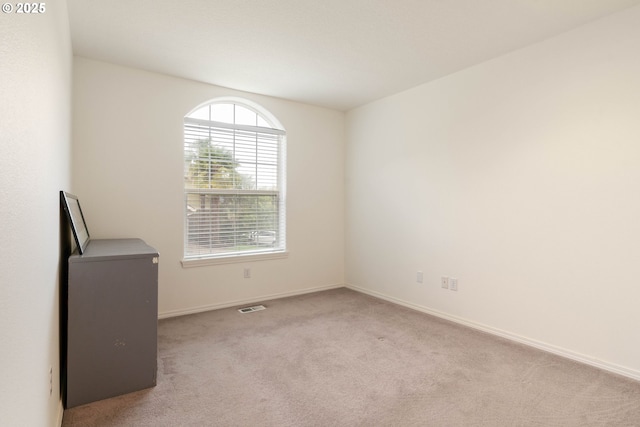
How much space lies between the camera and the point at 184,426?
1.84 meters

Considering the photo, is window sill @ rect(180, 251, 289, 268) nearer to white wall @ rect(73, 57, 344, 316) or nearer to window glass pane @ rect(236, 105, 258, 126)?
white wall @ rect(73, 57, 344, 316)

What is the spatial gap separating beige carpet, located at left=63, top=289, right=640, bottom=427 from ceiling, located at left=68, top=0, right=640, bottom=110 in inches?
99.7

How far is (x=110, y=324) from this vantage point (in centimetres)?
210

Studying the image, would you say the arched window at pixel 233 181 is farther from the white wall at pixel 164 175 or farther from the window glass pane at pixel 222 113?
the white wall at pixel 164 175

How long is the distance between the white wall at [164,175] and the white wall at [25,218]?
189 cm

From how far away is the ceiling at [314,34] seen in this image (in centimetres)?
234

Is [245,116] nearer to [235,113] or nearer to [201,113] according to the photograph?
[235,113]

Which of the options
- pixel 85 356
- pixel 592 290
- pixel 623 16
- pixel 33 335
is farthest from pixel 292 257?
pixel 623 16

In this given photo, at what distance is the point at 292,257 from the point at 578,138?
3.21m

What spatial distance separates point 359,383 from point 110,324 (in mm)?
1629

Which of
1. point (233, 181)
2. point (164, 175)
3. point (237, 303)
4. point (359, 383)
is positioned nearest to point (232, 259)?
point (237, 303)

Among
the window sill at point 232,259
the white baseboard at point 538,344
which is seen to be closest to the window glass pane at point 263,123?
the window sill at point 232,259

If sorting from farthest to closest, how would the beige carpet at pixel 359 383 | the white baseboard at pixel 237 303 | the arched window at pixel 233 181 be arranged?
the arched window at pixel 233 181
the white baseboard at pixel 237 303
the beige carpet at pixel 359 383

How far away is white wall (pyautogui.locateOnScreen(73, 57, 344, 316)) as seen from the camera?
320 centimetres
